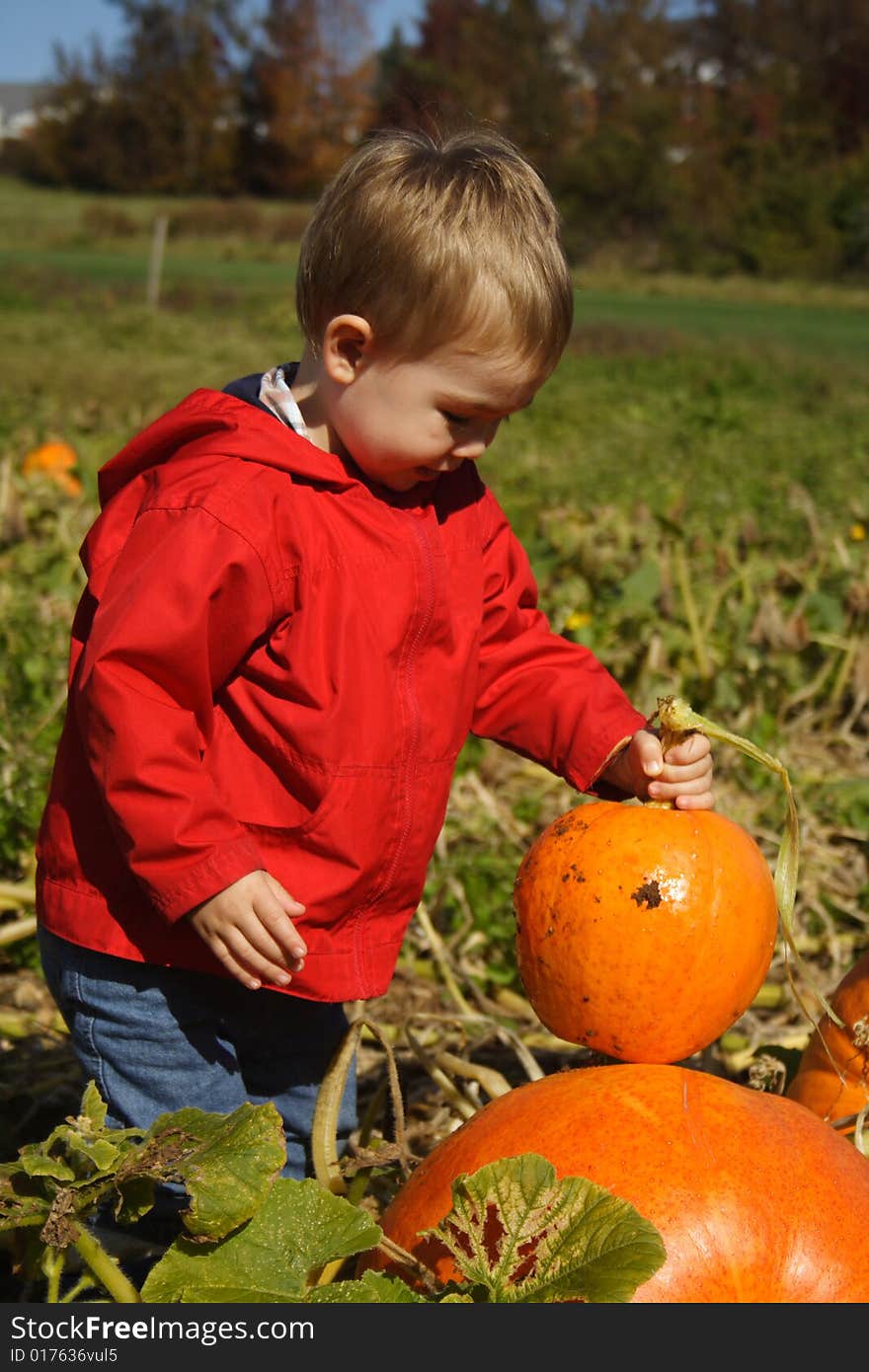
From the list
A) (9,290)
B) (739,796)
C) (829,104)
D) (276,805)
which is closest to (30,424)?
(739,796)

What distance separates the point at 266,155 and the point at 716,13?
16.8 meters

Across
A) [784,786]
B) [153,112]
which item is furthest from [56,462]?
[153,112]

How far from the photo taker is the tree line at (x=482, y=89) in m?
45.3

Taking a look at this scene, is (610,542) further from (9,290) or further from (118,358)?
(9,290)

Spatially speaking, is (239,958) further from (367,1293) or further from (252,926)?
(367,1293)

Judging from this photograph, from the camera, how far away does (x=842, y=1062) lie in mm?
2145

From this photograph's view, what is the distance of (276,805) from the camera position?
2.09 m

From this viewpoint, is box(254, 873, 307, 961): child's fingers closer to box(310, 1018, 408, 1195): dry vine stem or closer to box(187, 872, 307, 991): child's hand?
box(187, 872, 307, 991): child's hand

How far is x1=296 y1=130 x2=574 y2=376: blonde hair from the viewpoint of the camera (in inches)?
78.3

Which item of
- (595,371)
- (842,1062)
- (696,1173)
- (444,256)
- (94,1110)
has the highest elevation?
(444,256)

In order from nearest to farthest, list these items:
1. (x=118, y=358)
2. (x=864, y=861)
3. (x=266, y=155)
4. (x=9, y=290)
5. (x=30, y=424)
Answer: (x=864, y=861), (x=30, y=424), (x=118, y=358), (x=9, y=290), (x=266, y=155)

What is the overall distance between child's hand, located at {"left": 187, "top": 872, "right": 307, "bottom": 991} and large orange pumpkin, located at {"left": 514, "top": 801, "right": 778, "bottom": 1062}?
31 centimetres

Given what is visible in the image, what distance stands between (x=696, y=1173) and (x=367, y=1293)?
410 millimetres

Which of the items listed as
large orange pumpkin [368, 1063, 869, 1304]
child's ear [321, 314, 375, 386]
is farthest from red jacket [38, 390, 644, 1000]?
large orange pumpkin [368, 1063, 869, 1304]
